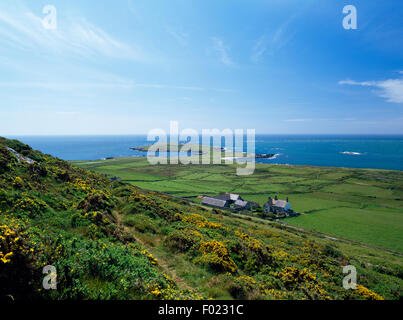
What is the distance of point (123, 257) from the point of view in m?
8.90

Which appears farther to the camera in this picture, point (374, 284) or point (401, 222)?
point (401, 222)

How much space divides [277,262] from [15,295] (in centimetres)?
1478

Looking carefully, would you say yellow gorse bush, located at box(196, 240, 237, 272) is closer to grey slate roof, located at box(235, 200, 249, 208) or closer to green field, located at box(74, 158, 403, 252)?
green field, located at box(74, 158, 403, 252)

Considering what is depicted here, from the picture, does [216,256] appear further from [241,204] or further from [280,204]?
[280,204]

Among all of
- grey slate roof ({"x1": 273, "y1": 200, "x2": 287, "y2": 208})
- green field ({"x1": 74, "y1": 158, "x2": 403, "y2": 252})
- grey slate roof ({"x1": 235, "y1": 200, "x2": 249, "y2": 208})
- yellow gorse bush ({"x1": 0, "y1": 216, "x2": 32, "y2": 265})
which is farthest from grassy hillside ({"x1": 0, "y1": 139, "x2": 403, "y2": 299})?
grey slate roof ({"x1": 235, "y1": 200, "x2": 249, "y2": 208})

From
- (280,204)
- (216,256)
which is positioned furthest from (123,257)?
(280,204)

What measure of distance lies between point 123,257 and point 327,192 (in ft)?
312

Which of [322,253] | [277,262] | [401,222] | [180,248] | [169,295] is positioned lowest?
[401,222]

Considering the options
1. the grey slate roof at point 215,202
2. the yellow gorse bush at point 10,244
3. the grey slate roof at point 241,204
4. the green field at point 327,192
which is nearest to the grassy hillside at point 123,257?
the yellow gorse bush at point 10,244

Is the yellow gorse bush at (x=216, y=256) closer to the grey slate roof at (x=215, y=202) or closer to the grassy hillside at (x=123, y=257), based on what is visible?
the grassy hillside at (x=123, y=257)

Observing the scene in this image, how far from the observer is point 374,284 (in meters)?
15.9
